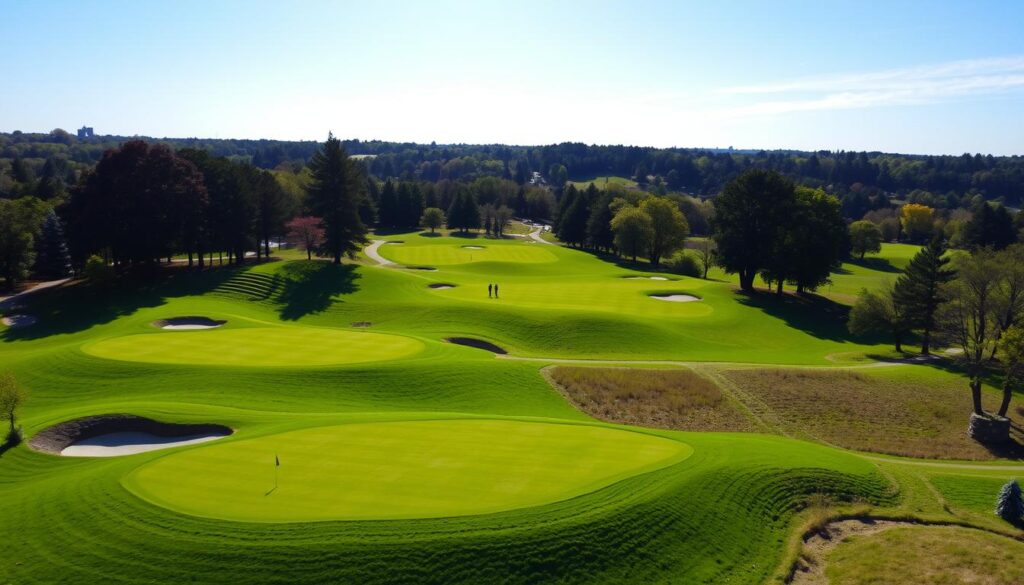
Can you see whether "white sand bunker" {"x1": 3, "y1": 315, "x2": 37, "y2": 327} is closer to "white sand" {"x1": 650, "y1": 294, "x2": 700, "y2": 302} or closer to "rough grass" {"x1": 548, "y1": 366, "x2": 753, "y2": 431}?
"rough grass" {"x1": 548, "y1": 366, "x2": 753, "y2": 431}

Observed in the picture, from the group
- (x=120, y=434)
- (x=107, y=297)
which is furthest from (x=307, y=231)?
(x=120, y=434)

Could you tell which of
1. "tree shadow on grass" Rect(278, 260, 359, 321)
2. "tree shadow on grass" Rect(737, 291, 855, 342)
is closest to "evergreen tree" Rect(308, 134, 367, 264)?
"tree shadow on grass" Rect(278, 260, 359, 321)

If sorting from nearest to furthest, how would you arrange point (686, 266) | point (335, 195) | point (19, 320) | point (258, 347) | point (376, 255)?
point (258, 347) < point (19, 320) < point (335, 195) < point (686, 266) < point (376, 255)

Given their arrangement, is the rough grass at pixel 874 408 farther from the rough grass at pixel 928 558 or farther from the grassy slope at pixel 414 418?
the rough grass at pixel 928 558

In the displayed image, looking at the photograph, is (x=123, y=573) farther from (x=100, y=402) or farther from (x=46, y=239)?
(x=46, y=239)

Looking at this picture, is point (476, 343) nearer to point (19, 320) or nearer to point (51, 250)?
point (19, 320)

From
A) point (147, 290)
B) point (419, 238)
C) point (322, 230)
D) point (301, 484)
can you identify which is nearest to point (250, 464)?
point (301, 484)

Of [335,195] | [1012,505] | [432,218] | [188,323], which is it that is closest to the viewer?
[1012,505]
